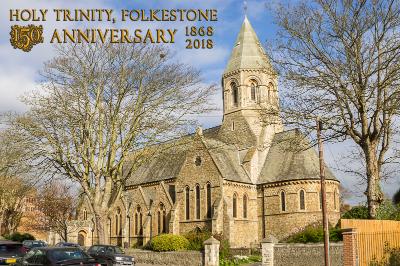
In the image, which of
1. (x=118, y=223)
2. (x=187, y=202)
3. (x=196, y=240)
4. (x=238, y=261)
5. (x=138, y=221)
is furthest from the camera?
(x=118, y=223)

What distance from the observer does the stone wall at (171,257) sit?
1029 inches

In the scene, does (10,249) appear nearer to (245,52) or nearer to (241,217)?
(241,217)

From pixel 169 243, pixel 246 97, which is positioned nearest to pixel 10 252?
pixel 169 243

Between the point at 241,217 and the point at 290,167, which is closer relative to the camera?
the point at 241,217

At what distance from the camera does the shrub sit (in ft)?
95.6

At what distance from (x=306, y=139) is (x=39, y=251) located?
13.4m

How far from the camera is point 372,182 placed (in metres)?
19.9

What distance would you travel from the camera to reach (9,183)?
1547 inches

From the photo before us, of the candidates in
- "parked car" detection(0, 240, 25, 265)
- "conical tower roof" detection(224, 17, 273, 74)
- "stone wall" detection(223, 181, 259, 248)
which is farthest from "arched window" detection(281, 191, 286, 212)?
"parked car" detection(0, 240, 25, 265)

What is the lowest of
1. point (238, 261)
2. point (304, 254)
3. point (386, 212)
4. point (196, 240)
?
point (238, 261)

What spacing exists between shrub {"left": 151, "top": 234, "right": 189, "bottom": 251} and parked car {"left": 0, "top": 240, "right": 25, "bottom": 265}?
1026 cm

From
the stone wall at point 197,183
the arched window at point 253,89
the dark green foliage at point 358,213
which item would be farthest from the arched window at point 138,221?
the dark green foliage at point 358,213

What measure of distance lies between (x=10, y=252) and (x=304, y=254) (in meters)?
13.0

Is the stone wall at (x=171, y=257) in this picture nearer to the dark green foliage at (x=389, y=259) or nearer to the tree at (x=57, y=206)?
the dark green foliage at (x=389, y=259)
